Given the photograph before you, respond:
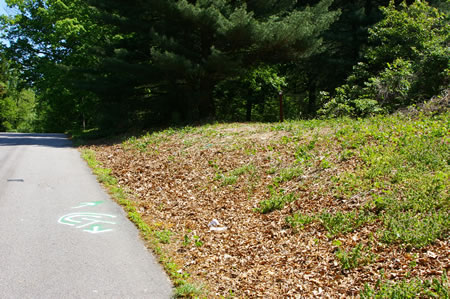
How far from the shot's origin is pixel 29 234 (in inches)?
218

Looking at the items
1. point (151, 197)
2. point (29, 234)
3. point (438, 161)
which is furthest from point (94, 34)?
point (438, 161)

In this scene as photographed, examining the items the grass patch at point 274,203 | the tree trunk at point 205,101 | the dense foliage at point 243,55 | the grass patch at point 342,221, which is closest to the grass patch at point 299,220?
the grass patch at point 342,221

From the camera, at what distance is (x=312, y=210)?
5836mm

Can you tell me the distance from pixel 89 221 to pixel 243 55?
38.8ft

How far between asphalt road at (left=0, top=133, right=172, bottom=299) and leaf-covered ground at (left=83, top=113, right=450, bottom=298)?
60 cm

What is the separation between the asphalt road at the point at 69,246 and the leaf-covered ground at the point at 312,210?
605mm

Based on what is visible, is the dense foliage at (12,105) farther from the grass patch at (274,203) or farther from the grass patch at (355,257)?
the grass patch at (355,257)

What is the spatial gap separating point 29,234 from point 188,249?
2.38 meters

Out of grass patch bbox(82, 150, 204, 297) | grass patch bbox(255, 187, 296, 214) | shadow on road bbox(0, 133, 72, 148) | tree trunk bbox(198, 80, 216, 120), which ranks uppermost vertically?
tree trunk bbox(198, 80, 216, 120)

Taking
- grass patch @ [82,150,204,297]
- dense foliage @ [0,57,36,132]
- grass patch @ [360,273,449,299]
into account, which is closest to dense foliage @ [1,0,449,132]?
grass patch @ [82,150,204,297]

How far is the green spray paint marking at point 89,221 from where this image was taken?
19.5 feet

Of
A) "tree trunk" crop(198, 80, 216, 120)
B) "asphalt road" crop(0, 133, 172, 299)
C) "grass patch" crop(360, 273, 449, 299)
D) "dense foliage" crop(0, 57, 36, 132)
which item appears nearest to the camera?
"grass patch" crop(360, 273, 449, 299)

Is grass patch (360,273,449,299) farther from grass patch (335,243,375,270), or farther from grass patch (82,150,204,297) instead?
grass patch (82,150,204,297)

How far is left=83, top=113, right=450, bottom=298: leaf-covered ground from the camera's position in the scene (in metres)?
4.17
